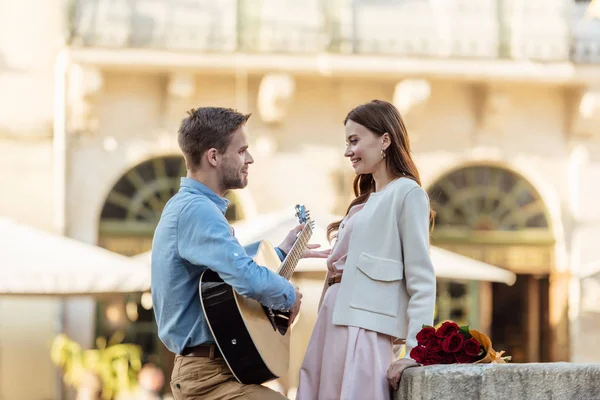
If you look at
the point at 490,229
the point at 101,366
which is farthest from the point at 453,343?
the point at 490,229

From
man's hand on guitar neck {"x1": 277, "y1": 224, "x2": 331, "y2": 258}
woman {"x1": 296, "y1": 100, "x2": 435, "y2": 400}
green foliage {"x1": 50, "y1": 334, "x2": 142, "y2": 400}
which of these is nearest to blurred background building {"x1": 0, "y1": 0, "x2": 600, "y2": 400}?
green foliage {"x1": 50, "y1": 334, "x2": 142, "y2": 400}

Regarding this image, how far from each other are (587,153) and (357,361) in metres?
11.2

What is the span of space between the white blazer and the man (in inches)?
8.3

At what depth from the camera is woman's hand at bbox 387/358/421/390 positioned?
163 inches

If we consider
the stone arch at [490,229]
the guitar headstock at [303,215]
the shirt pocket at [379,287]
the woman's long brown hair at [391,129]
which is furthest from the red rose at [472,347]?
the stone arch at [490,229]

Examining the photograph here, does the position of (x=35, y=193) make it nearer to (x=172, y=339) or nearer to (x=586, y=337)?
(x=586, y=337)

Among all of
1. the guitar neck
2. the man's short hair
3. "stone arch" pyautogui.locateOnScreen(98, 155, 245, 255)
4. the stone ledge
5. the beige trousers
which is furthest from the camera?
"stone arch" pyautogui.locateOnScreen(98, 155, 245, 255)

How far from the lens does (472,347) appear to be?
4078 millimetres

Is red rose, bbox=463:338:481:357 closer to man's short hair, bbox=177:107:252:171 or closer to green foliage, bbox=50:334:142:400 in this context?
man's short hair, bbox=177:107:252:171

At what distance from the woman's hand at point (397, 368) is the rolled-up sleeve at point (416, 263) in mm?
27

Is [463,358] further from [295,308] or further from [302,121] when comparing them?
[302,121]

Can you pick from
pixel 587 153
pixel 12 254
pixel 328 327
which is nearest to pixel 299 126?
pixel 587 153

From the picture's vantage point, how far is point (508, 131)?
49.1ft

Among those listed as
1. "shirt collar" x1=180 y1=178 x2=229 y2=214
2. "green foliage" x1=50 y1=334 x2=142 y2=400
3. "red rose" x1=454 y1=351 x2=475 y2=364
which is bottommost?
"green foliage" x1=50 y1=334 x2=142 y2=400
